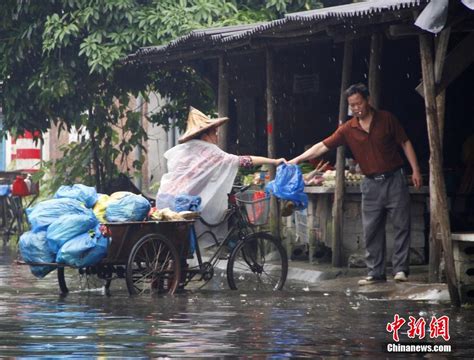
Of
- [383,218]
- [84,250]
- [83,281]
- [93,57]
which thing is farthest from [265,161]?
[93,57]

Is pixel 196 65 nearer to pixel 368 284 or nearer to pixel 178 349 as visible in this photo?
pixel 368 284

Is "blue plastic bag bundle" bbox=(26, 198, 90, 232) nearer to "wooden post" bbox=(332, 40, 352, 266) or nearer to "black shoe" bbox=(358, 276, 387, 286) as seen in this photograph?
"black shoe" bbox=(358, 276, 387, 286)

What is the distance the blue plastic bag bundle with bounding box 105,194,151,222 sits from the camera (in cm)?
1380

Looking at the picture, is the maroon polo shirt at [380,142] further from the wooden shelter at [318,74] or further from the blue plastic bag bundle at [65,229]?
the blue plastic bag bundle at [65,229]

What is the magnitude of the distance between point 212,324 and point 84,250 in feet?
9.79

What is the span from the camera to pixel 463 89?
60.3 ft

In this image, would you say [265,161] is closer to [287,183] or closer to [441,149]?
[287,183]

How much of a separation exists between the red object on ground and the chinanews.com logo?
14.9m

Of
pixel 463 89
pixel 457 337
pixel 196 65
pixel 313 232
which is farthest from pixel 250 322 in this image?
pixel 196 65

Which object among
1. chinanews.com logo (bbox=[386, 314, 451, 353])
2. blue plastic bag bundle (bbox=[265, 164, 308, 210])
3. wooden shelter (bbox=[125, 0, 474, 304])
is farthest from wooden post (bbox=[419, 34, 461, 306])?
blue plastic bag bundle (bbox=[265, 164, 308, 210])

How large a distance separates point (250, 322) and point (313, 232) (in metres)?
6.12

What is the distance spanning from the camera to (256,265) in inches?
570

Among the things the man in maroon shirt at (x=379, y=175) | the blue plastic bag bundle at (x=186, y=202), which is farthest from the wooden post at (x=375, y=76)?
the blue plastic bag bundle at (x=186, y=202)

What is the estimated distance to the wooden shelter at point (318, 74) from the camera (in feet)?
49.2
